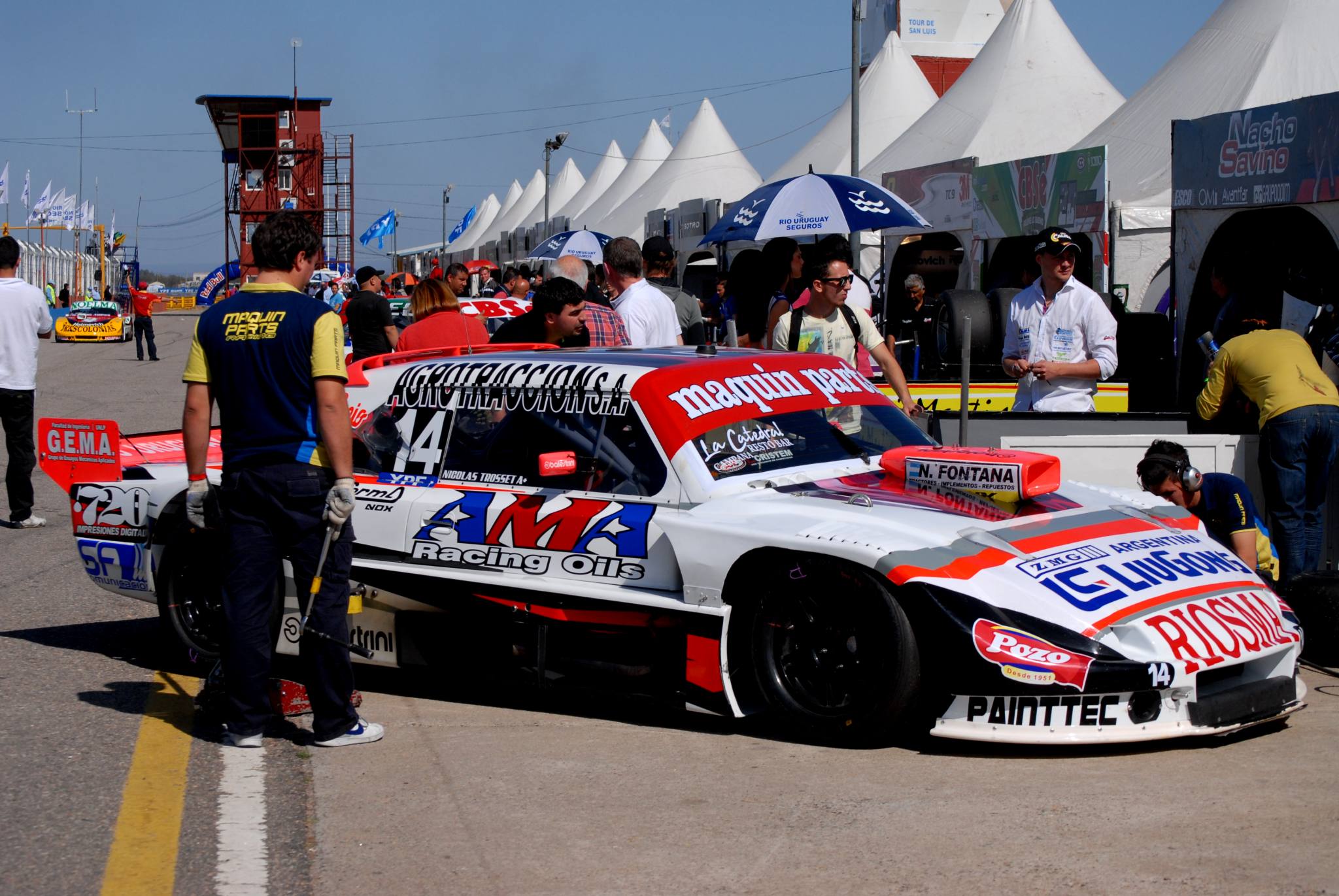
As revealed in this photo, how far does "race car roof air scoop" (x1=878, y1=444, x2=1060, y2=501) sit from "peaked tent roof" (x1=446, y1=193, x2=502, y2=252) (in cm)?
8370

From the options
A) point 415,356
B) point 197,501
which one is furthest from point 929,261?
point 197,501

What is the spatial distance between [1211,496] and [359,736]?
376cm

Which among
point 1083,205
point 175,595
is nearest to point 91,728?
point 175,595

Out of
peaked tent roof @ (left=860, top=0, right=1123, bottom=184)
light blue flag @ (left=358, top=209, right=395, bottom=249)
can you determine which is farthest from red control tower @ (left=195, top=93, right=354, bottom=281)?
peaked tent roof @ (left=860, top=0, right=1123, bottom=184)

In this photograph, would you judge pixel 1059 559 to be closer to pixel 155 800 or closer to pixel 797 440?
pixel 797 440

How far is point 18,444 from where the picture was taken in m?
10.0

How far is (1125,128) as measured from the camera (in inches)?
776

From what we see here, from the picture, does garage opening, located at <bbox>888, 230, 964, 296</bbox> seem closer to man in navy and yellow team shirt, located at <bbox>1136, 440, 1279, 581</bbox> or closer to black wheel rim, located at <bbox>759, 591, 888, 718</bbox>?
man in navy and yellow team shirt, located at <bbox>1136, 440, 1279, 581</bbox>

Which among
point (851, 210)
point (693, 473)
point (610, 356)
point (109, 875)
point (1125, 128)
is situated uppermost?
point (1125, 128)

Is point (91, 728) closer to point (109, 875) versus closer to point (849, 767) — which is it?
point (109, 875)

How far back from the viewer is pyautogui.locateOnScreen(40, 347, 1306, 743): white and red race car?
4.67m

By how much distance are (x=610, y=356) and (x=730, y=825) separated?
2.27 m

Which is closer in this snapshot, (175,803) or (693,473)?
(175,803)

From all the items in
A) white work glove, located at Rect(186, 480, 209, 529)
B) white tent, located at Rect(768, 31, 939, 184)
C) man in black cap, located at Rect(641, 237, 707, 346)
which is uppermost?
white tent, located at Rect(768, 31, 939, 184)
